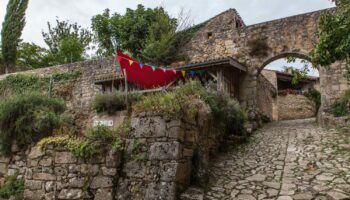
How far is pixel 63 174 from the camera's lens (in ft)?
14.2

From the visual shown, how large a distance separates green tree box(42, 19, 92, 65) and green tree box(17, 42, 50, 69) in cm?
47

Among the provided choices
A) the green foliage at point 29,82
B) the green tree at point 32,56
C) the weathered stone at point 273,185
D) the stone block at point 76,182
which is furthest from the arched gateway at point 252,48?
the green tree at point 32,56

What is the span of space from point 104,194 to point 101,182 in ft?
0.65

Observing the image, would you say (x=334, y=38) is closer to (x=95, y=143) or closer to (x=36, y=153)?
(x=95, y=143)

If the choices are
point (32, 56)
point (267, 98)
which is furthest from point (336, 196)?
point (32, 56)

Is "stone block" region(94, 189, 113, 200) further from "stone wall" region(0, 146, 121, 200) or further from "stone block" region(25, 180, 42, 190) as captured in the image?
"stone block" region(25, 180, 42, 190)

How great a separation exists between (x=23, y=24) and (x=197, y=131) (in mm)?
17343

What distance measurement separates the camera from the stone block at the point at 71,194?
158 inches

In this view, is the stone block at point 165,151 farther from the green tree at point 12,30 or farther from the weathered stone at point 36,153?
the green tree at point 12,30

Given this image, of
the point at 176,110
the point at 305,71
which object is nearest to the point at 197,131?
the point at 176,110

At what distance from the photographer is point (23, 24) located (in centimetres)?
1706

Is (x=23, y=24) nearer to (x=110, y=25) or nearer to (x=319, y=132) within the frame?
(x=110, y=25)

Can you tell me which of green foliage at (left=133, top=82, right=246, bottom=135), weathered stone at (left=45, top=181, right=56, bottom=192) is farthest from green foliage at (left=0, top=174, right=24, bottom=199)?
green foliage at (left=133, top=82, right=246, bottom=135)

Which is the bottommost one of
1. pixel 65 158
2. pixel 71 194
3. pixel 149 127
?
pixel 71 194
